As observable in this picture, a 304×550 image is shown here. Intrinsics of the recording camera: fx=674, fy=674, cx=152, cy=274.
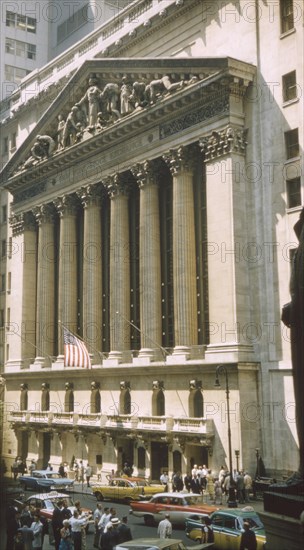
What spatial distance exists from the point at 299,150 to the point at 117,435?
21907 millimetres

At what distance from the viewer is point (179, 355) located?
41.3m

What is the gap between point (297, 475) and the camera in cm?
1041

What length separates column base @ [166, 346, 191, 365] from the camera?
41062 mm

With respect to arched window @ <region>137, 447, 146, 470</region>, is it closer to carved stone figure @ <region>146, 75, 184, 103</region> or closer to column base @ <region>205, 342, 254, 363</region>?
column base @ <region>205, 342, 254, 363</region>

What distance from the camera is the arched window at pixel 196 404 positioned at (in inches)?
1586

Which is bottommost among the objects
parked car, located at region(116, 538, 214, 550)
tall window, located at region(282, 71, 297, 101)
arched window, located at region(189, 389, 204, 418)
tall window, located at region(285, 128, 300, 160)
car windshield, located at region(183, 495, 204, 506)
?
car windshield, located at region(183, 495, 204, 506)

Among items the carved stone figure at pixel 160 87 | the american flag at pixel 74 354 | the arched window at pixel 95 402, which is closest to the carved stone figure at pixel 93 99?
the carved stone figure at pixel 160 87

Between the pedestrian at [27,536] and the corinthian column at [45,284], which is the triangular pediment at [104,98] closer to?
the corinthian column at [45,284]

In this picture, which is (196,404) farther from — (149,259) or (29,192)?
(29,192)

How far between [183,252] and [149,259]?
3.58m

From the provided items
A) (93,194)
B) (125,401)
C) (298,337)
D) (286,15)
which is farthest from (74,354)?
(298,337)

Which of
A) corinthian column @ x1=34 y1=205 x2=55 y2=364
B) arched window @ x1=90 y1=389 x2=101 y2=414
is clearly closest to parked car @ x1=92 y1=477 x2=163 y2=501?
arched window @ x1=90 y1=389 x2=101 y2=414

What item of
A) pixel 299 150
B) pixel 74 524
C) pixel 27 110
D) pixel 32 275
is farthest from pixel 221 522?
pixel 27 110

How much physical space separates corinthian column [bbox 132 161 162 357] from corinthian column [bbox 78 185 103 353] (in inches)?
242
